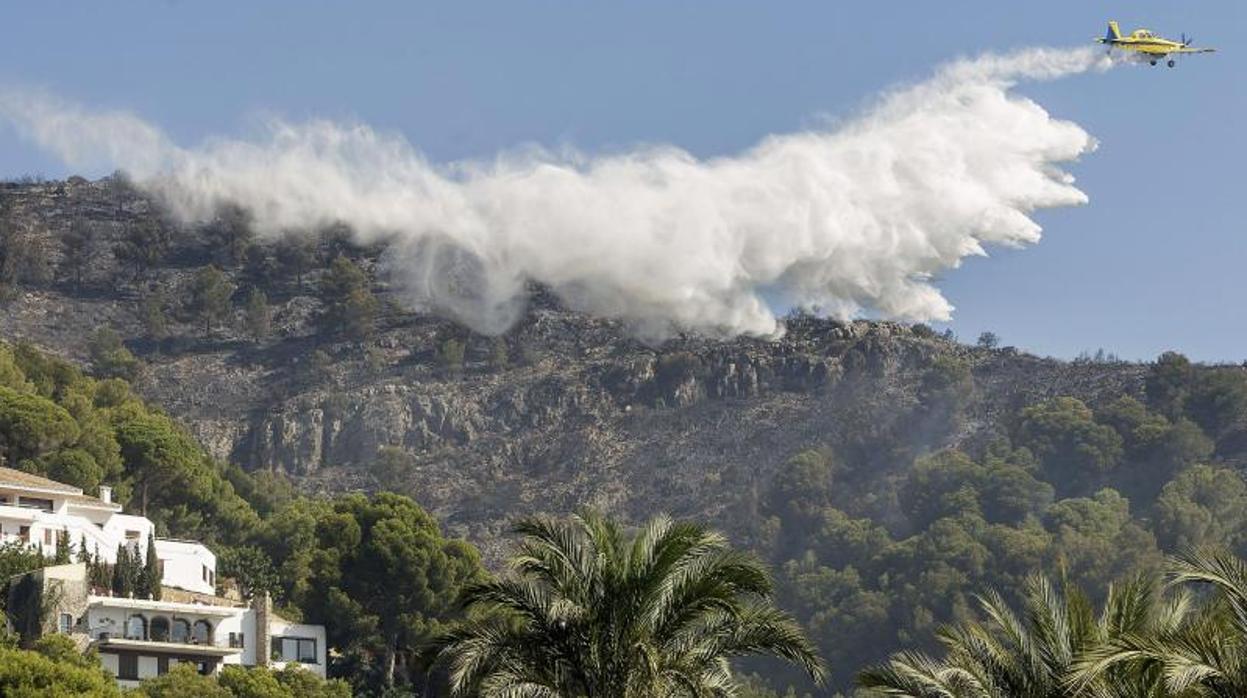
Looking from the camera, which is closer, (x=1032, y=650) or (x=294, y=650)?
(x=1032, y=650)

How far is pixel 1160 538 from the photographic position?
191m

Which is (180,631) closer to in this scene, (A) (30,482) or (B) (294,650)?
(B) (294,650)

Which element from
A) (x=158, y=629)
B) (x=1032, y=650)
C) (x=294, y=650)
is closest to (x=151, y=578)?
(x=158, y=629)

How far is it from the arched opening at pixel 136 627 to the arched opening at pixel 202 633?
2375 mm

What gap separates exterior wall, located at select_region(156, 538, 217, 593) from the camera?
374 ft

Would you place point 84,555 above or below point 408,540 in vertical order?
below

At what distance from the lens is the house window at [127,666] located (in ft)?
326

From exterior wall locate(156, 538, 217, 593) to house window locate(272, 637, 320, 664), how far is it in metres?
6.24

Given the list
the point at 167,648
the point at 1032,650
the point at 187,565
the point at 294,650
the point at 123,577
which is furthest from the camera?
the point at 187,565

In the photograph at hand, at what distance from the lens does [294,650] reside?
360ft

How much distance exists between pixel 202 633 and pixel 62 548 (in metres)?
7.11

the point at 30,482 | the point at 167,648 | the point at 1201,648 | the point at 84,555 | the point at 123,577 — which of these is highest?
the point at 30,482

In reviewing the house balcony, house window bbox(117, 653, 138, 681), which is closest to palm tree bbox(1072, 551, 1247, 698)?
the house balcony

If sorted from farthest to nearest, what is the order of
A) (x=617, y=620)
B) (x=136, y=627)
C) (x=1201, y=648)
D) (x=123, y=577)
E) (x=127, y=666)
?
(x=123, y=577) < (x=136, y=627) < (x=127, y=666) < (x=617, y=620) < (x=1201, y=648)
